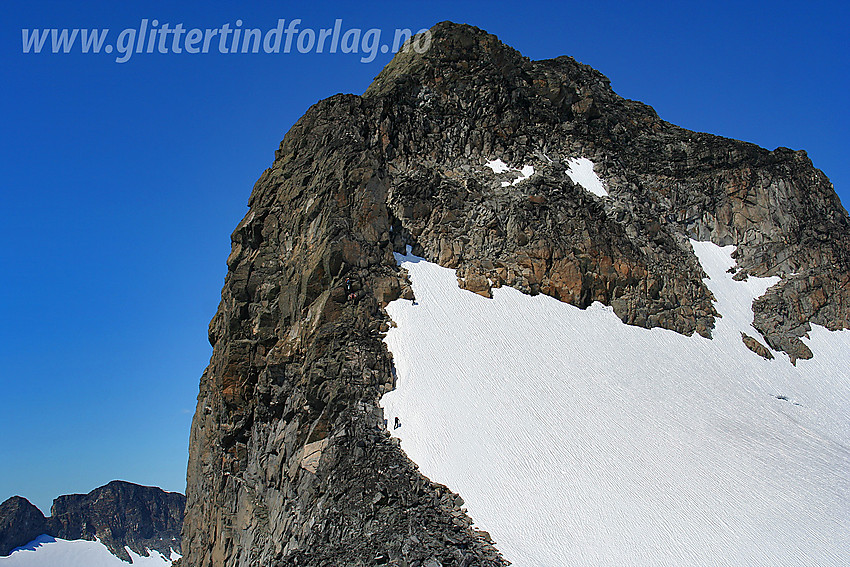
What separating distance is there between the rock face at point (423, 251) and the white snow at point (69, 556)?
113 m

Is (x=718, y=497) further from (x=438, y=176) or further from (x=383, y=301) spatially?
(x=438, y=176)

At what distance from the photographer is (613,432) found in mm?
26656

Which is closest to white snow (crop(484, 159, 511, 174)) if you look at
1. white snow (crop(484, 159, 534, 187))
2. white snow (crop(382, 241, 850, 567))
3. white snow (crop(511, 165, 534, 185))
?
white snow (crop(484, 159, 534, 187))

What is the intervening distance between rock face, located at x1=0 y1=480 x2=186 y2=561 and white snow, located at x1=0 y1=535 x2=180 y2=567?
3.89 ft

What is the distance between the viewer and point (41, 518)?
134375mm

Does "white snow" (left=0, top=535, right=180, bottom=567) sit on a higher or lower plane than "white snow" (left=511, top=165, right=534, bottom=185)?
lower

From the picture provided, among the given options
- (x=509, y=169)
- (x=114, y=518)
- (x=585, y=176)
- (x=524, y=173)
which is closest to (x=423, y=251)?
(x=509, y=169)

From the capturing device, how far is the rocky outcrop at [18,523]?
129 meters

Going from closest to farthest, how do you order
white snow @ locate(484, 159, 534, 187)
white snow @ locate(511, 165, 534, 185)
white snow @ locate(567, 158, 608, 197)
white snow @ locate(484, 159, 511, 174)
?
white snow @ locate(511, 165, 534, 185)
white snow @ locate(484, 159, 534, 187)
white snow @ locate(484, 159, 511, 174)
white snow @ locate(567, 158, 608, 197)

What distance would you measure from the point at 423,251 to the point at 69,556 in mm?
127616

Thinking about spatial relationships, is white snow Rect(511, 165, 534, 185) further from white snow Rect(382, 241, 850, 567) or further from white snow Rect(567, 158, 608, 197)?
white snow Rect(382, 241, 850, 567)

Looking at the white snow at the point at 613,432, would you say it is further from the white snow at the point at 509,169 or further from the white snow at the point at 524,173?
the white snow at the point at 509,169

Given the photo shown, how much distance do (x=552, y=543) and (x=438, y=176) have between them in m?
21.8

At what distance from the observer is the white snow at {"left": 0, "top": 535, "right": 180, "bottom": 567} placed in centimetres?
12681
